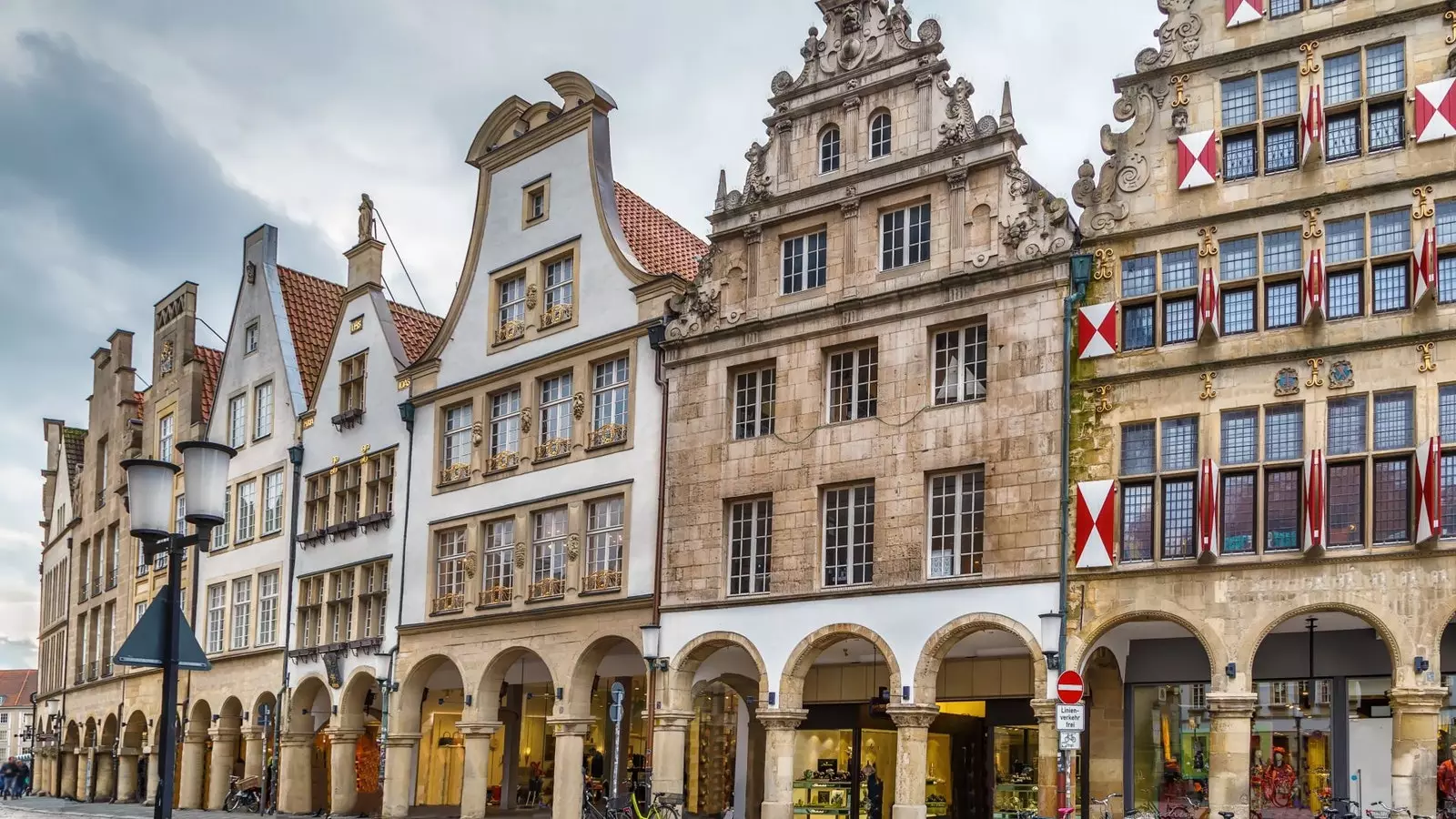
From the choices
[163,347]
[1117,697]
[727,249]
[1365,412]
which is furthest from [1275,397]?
[163,347]

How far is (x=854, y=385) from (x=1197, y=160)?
23.2 feet

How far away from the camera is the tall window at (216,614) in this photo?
46.6m

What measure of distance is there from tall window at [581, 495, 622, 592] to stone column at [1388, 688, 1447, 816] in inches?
589

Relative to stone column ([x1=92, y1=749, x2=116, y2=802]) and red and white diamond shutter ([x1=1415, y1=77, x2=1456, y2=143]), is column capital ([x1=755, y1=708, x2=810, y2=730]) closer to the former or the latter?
red and white diamond shutter ([x1=1415, y1=77, x2=1456, y2=143])

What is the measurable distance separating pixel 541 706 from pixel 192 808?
12262mm

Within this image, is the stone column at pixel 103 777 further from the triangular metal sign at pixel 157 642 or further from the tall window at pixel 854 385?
the triangular metal sign at pixel 157 642

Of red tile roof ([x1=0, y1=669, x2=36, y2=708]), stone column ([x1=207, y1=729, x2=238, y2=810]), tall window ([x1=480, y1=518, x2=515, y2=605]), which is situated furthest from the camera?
red tile roof ([x1=0, y1=669, x2=36, y2=708])

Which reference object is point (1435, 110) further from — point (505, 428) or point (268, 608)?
point (268, 608)

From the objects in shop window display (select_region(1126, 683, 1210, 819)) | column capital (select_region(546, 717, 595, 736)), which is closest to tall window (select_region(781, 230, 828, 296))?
shop window display (select_region(1126, 683, 1210, 819))

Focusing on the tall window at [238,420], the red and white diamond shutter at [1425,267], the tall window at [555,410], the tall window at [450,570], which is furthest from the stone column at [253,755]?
the red and white diamond shutter at [1425,267]

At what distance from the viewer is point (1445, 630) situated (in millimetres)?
23625

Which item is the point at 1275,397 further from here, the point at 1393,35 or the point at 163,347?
the point at 163,347

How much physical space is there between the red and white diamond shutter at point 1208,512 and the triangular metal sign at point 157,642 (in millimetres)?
14614

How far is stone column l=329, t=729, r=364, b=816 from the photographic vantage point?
127ft
